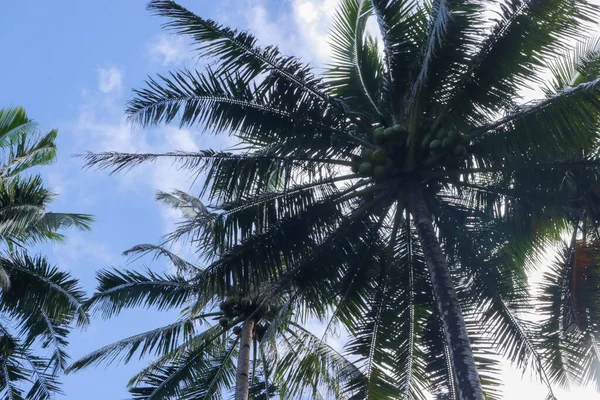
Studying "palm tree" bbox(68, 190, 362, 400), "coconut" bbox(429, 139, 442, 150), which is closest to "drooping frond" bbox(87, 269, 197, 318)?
"palm tree" bbox(68, 190, 362, 400)

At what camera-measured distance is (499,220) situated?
1007cm

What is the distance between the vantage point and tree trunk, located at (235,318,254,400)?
38.9 feet

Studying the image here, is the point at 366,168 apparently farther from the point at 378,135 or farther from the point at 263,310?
the point at 263,310

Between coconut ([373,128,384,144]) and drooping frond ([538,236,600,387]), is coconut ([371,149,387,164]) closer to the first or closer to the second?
coconut ([373,128,384,144])

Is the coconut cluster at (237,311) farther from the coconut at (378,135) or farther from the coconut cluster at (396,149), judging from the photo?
the coconut at (378,135)

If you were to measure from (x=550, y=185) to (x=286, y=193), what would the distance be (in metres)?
3.68

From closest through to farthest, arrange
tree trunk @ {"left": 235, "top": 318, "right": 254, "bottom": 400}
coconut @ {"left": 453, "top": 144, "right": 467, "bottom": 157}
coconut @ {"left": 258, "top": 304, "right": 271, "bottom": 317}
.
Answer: coconut @ {"left": 453, "top": 144, "right": 467, "bottom": 157}
tree trunk @ {"left": 235, "top": 318, "right": 254, "bottom": 400}
coconut @ {"left": 258, "top": 304, "right": 271, "bottom": 317}

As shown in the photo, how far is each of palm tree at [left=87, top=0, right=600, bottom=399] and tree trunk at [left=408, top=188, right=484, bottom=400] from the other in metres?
0.04

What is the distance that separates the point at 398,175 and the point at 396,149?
39cm

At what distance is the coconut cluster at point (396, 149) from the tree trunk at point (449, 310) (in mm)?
525

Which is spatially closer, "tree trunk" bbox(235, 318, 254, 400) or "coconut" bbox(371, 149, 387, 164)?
"coconut" bbox(371, 149, 387, 164)

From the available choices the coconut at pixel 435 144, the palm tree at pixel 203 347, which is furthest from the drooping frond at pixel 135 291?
the coconut at pixel 435 144

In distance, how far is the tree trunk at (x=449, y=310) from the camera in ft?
24.5

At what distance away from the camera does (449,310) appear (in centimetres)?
838
